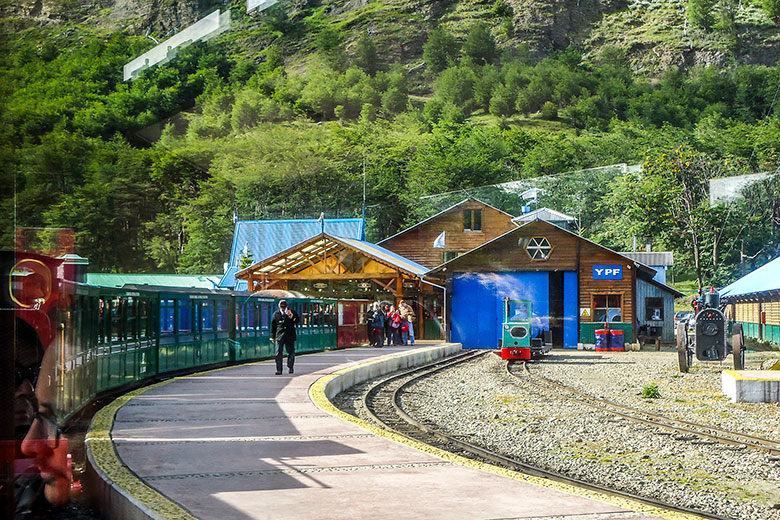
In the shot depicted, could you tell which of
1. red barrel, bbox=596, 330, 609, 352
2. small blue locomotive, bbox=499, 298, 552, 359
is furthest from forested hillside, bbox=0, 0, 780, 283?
red barrel, bbox=596, 330, 609, 352

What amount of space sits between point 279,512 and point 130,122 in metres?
65.5

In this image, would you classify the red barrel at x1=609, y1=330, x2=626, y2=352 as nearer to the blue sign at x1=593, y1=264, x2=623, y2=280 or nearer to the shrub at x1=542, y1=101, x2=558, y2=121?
the blue sign at x1=593, y1=264, x2=623, y2=280

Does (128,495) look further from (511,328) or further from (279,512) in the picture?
(511,328)

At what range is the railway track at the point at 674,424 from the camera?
11.1m

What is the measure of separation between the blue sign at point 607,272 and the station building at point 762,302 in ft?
14.7

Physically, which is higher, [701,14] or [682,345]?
[701,14]

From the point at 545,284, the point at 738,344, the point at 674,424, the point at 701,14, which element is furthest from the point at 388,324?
the point at 701,14

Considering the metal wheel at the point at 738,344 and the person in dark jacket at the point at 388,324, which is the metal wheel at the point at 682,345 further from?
the person in dark jacket at the point at 388,324

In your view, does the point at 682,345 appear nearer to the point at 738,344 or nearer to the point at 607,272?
the point at 738,344

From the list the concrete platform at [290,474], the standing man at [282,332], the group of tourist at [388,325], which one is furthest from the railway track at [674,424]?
the group of tourist at [388,325]

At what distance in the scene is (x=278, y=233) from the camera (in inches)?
2197

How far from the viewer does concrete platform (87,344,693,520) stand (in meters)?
6.10

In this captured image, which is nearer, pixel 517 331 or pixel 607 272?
pixel 517 331

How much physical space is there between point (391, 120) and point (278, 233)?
242 ft
